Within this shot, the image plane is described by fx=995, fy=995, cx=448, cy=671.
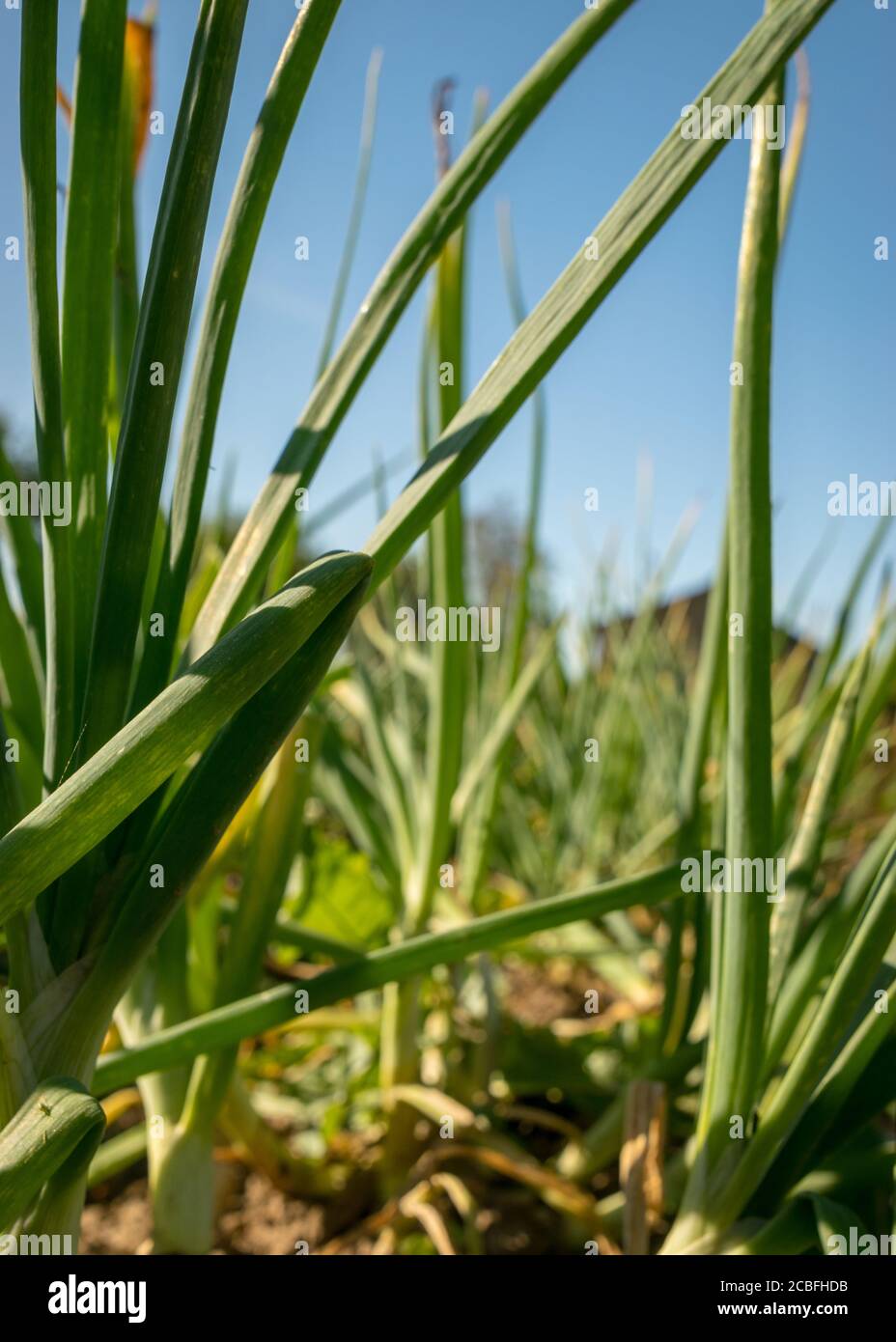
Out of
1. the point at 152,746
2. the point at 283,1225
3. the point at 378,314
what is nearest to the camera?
the point at 152,746

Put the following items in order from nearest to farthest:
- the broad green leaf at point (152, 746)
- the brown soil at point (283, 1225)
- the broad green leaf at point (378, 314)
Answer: the broad green leaf at point (152, 746)
the broad green leaf at point (378, 314)
the brown soil at point (283, 1225)

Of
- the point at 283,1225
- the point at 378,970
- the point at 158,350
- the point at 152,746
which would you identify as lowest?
the point at 283,1225

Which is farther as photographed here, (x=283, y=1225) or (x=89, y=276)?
(x=283, y=1225)

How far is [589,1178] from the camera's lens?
59cm

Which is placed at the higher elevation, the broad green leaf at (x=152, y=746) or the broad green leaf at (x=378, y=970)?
the broad green leaf at (x=152, y=746)

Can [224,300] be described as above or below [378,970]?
above

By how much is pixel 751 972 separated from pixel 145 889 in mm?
201

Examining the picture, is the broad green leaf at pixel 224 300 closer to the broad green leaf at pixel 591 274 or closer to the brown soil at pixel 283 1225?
the broad green leaf at pixel 591 274

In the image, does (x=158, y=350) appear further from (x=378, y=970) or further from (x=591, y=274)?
(x=378, y=970)

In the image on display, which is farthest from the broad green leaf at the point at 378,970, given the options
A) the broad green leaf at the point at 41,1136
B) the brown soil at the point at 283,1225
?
the brown soil at the point at 283,1225

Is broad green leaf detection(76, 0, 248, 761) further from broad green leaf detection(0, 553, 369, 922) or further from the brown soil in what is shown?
the brown soil

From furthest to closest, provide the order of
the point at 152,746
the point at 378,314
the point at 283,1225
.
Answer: the point at 283,1225, the point at 378,314, the point at 152,746

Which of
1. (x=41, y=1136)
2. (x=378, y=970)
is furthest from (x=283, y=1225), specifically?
(x=41, y=1136)
